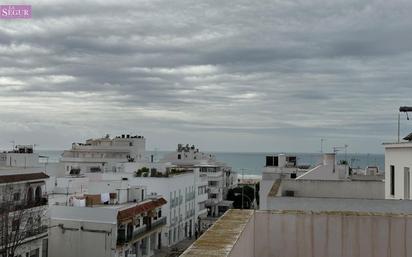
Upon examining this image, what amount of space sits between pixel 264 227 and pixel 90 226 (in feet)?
97.4

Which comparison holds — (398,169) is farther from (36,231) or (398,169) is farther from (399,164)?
(36,231)

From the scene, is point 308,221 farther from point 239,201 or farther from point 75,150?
point 75,150

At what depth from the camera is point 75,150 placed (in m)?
94.0

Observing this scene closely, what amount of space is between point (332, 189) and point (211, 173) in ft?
200

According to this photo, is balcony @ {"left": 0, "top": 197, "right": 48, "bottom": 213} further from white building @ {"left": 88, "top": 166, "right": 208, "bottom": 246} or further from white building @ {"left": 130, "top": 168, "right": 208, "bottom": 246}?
white building @ {"left": 130, "top": 168, "right": 208, "bottom": 246}

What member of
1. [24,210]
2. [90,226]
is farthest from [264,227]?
[90,226]

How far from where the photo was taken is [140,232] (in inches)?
1588

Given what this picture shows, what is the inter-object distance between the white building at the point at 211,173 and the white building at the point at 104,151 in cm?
778

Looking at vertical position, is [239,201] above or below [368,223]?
below

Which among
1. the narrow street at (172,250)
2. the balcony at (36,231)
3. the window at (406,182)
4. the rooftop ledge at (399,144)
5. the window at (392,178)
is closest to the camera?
the rooftop ledge at (399,144)

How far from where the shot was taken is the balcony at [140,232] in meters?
35.5

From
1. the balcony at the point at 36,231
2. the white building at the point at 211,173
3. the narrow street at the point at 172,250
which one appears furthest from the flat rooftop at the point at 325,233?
the white building at the point at 211,173

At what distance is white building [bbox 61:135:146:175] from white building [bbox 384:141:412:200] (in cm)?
7231

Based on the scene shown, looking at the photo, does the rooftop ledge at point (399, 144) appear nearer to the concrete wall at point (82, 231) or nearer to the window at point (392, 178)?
the window at point (392, 178)
